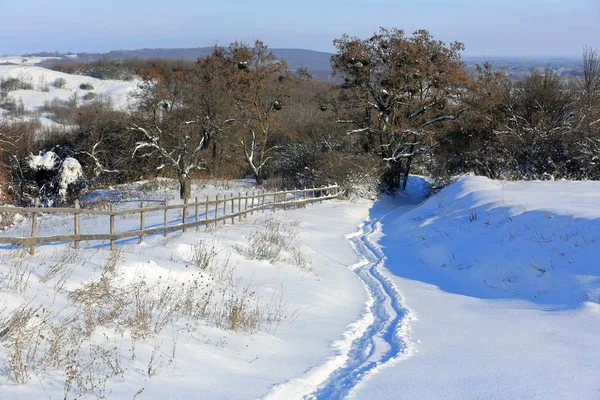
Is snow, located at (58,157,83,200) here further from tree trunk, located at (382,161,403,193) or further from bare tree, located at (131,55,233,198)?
tree trunk, located at (382,161,403,193)

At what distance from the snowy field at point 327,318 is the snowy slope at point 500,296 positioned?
0.12 feet

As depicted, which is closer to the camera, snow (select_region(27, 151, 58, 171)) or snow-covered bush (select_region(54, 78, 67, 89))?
snow (select_region(27, 151, 58, 171))

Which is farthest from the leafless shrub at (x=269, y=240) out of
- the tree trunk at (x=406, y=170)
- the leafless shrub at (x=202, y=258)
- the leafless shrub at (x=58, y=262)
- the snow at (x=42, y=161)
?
the snow at (x=42, y=161)

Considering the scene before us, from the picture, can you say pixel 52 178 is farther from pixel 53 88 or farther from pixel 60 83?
pixel 60 83

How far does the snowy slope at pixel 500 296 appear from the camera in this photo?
5957 mm

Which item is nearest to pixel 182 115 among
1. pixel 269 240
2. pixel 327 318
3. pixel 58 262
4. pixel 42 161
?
pixel 42 161

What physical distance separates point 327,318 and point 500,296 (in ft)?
13.7

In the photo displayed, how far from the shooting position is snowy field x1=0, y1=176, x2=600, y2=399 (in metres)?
5.38

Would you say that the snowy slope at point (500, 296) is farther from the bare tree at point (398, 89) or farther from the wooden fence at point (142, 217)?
the bare tree at point (398, 89)

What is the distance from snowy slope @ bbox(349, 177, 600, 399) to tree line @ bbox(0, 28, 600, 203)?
27.2 ft

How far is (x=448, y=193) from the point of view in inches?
947

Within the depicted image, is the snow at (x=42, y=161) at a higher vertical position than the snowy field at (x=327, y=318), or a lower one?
lower

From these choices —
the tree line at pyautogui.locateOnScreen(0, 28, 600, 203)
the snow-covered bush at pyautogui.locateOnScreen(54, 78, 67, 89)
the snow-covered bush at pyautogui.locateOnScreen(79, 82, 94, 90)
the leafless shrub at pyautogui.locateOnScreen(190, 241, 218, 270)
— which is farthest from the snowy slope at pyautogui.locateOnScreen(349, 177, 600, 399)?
the snow-covered bush at pyautogui.locateOnScreen(54, 78, 67, 89)

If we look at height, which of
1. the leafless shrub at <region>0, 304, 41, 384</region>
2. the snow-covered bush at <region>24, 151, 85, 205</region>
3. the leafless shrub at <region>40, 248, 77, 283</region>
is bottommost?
the snow-covered bush at <region>24, 151, 85, 205</region>
